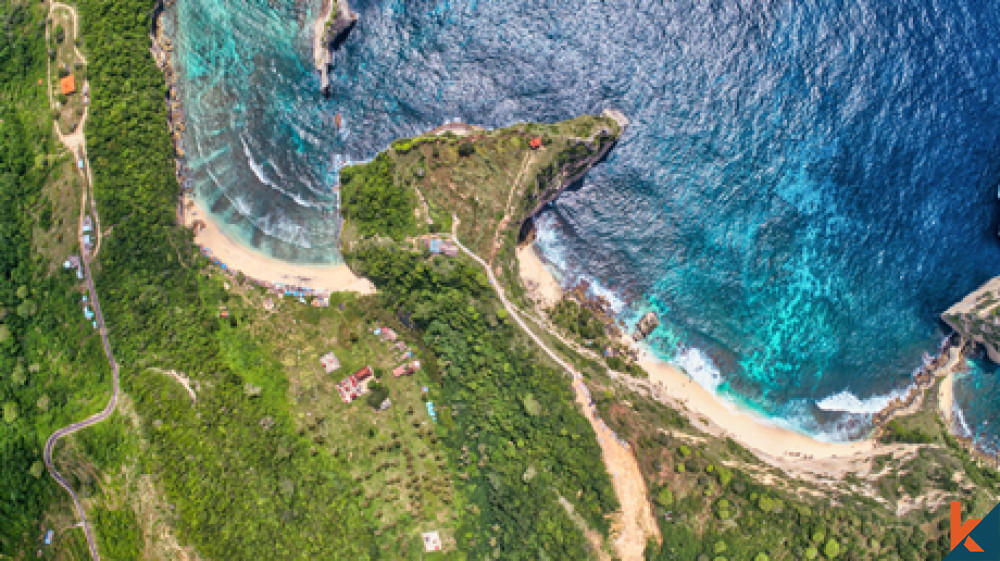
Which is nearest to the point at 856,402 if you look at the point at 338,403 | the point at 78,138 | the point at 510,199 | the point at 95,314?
the point at 510,199

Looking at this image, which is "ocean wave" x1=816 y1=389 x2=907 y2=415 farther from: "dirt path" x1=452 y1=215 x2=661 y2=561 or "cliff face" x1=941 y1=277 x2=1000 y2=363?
"dirt path" x1=452 y1=215 x2=661 y2=561

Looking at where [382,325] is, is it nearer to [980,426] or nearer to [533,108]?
[533,108]

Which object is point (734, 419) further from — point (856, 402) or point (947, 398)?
point (947, 398)

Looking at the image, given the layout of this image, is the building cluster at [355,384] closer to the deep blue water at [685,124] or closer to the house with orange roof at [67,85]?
the deep blue water at [685,124]

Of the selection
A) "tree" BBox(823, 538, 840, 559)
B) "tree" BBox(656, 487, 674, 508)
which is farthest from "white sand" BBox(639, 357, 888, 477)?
"tree" BBox(656, 487, 674, 508)

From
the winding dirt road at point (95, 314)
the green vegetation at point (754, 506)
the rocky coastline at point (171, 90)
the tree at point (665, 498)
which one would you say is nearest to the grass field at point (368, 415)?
the winding dirt road at point (95, 314)

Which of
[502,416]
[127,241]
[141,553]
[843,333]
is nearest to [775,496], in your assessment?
[843,333]
